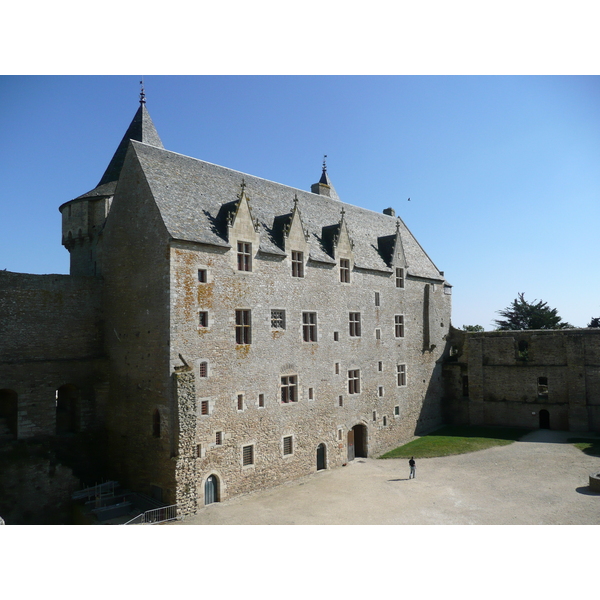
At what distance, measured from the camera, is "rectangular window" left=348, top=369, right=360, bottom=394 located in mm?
29156

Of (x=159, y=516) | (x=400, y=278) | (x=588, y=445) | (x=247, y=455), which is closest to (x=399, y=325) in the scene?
(x=400, y=278)

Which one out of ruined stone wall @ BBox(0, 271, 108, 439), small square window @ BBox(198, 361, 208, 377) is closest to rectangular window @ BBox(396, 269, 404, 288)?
small square window @ BBox(198, 361, 208, 377)

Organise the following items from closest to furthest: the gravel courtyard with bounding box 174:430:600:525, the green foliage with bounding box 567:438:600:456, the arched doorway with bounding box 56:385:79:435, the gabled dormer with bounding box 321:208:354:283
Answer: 1. the gravel courtyard with bounding box 174:430:600:525
2. the arched doorway with bounding box 56:385:79:435
3. the green foliage with bounding box 567:438:600:456
4. the gabled dormer with bounding box 321:208:354:283

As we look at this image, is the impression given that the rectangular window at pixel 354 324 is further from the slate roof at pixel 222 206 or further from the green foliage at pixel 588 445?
the green foliage at pixel 588 445

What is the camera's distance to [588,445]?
29.4 meters

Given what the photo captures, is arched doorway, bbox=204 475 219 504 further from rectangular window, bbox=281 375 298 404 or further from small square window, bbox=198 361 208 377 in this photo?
rectangular window, bbox=281 375 298 404

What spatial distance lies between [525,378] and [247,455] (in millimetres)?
24099

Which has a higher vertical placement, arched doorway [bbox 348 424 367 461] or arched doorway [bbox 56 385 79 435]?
arched doorway [bbox 56 385 79 435]

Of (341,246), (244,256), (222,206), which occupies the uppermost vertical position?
(222,206)

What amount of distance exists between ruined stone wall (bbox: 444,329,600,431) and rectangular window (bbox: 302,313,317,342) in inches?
668

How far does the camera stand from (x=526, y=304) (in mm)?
58094

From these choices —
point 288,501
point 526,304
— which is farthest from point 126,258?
point 526,304

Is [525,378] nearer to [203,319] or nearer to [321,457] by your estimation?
[321,457]

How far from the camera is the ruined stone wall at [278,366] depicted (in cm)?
2069
